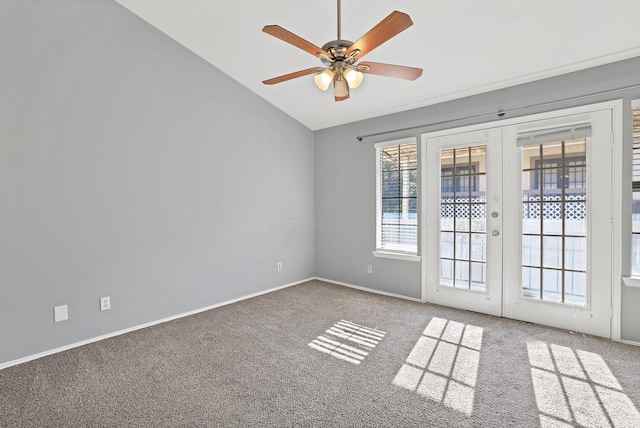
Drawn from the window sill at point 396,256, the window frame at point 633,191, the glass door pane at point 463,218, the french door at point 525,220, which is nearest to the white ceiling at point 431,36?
the window frame at point 633,191

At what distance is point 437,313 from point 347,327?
3.64 feet

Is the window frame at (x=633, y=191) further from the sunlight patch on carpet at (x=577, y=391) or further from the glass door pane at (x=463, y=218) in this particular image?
the glass door pane at (x=463, y=218)

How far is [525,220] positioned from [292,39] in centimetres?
286

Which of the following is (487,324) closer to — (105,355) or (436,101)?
(436,101)

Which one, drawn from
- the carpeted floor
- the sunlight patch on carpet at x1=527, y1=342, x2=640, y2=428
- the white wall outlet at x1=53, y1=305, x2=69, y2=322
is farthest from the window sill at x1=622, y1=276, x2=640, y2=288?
the white wall outlet at x1=53, y1=305, x2=69, y2=322

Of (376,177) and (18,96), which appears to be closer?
(18,96)

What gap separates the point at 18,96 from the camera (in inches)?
95.7

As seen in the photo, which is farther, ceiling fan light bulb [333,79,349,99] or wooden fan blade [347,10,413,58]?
ceiling fan light bulb [333,79,349,99]

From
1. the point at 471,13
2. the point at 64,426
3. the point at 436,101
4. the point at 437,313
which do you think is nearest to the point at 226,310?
the point at 64,426

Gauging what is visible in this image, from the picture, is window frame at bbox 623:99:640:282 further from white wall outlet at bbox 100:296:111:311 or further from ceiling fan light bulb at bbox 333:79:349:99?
white wall outlet at bbox 100:296:111:311

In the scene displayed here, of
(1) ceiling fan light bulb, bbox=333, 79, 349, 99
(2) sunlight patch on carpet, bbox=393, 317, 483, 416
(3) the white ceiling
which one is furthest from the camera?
(3) the white ceiling

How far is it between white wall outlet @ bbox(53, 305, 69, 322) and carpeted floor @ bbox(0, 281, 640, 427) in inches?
11.9

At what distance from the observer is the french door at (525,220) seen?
9.27 feet

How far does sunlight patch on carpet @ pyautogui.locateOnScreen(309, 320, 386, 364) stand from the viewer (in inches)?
100
